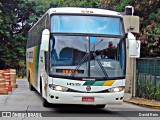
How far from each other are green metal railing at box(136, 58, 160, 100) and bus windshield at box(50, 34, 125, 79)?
16.6ft

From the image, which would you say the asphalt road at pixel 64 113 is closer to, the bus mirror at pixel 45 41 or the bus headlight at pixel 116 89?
the bus headlight at pixel 116 89

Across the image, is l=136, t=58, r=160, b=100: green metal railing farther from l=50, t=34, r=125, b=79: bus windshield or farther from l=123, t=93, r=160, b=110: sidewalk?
l=50, t=34, r=125, b=79: bus windshield

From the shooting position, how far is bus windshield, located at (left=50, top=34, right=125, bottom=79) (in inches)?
470

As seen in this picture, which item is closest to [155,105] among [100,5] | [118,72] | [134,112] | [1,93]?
[134,112]

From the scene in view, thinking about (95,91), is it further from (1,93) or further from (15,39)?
(15,39)

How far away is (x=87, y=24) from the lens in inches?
494

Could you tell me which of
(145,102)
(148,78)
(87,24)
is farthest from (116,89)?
(148,78)

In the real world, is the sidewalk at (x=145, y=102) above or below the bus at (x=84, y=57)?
below

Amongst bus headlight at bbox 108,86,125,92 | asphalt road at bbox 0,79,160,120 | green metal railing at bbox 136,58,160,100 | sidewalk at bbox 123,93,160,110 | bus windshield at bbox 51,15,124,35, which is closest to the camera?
asphalt road at bbox 0,79,160,120

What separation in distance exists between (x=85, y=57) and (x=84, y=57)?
34 millimetres

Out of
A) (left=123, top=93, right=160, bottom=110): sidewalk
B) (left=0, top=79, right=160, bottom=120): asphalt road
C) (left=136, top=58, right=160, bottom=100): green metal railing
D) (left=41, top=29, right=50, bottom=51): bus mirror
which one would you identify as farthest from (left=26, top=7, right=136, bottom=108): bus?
(left=136, top=58, right=160, bottom=100): green metal railing

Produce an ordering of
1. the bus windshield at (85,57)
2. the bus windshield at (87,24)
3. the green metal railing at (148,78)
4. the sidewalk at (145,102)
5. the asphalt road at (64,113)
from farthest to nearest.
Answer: the green metal railing at (148,78)
the sidewalk at (145,102)
the bus windshield at (87,24)
the bus windshield at (85,57)
the asphalt road at (64,113)

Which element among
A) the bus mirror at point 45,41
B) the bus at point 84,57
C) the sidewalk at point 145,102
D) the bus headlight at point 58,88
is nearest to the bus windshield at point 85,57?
the bus at point 84,57

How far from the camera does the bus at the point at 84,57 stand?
467 inches
